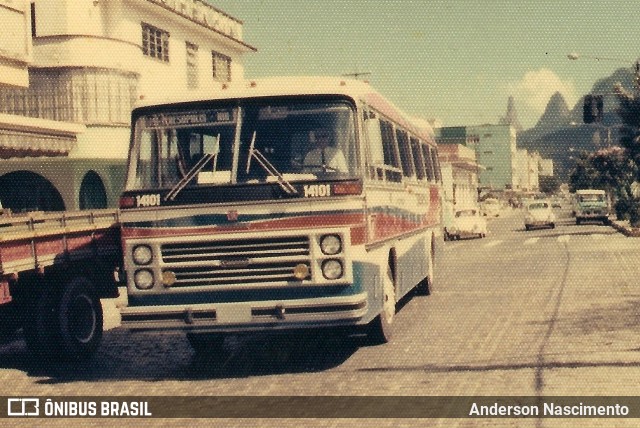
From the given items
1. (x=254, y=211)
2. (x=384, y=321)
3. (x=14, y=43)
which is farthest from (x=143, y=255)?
(x=14, y=43)

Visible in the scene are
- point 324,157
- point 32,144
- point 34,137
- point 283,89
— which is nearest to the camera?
point 324,157

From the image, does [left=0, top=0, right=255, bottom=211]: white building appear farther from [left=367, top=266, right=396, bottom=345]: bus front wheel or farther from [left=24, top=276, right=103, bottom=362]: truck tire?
[left=367, top=266, right=396, bottom=345]: bus front wheel

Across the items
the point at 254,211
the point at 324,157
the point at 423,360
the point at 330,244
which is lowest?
the point at 423,360

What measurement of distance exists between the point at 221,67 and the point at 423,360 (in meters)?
35.8

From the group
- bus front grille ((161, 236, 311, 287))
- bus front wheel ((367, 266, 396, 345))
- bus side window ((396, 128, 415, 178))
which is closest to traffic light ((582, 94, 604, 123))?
bus side window ((396, 128, 415, 178))

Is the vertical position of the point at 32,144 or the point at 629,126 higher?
the point at 629,126

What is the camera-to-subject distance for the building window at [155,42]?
120ft

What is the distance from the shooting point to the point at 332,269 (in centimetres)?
903

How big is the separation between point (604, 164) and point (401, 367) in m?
73.0

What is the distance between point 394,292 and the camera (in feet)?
37.9

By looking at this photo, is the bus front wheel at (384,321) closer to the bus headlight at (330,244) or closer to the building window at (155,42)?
the bus headlight at (330,244)

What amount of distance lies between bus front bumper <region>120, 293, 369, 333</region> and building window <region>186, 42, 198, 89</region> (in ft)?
104

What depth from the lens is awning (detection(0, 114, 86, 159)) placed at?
85.4ft

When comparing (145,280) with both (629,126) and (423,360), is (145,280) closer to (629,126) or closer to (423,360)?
(423,360)
